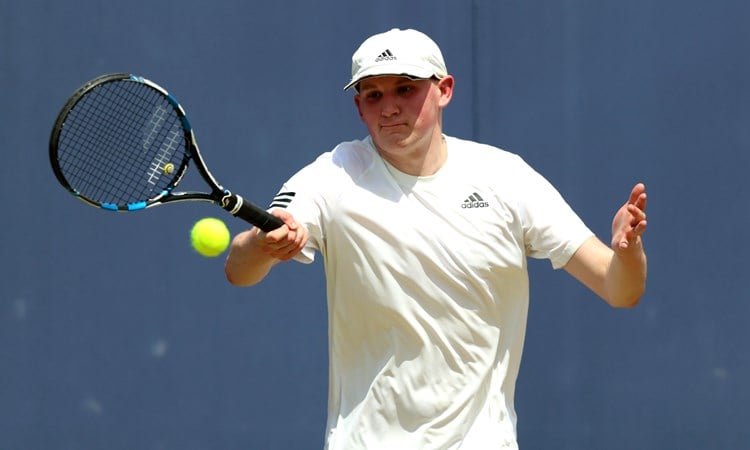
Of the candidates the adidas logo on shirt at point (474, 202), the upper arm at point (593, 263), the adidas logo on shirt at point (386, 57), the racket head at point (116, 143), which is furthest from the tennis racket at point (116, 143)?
the upper arm at point (593, 263)

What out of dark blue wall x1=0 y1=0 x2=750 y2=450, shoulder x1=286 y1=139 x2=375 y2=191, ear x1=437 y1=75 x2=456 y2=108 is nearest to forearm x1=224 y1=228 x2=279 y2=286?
shoulder x1=286 y1=139 x2=375 y2=191

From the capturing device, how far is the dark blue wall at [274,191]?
16.9ft

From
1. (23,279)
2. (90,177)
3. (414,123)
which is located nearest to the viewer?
(414,123)

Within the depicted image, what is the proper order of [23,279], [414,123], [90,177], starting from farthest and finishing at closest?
[23,279]
[90,177]
[414,123]

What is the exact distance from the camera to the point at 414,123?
4.02 meters

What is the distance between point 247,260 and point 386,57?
0.64 meters

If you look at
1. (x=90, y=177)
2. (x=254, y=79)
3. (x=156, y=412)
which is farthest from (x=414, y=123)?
(x=156, y=412)

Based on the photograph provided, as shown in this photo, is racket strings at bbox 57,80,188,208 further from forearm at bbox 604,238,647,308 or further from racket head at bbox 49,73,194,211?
forearm at bbox 604,238,647,308

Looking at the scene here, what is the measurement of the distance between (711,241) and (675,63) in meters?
0.63

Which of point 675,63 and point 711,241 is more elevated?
point 675,63

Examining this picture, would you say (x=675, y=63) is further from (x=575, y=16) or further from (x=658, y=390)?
(x=658, y=390)

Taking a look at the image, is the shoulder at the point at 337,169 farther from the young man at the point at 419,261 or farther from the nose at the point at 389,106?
the nose at the point at 389,106

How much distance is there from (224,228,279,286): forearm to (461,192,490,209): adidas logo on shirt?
531mm

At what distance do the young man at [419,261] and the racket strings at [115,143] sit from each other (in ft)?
2.02
